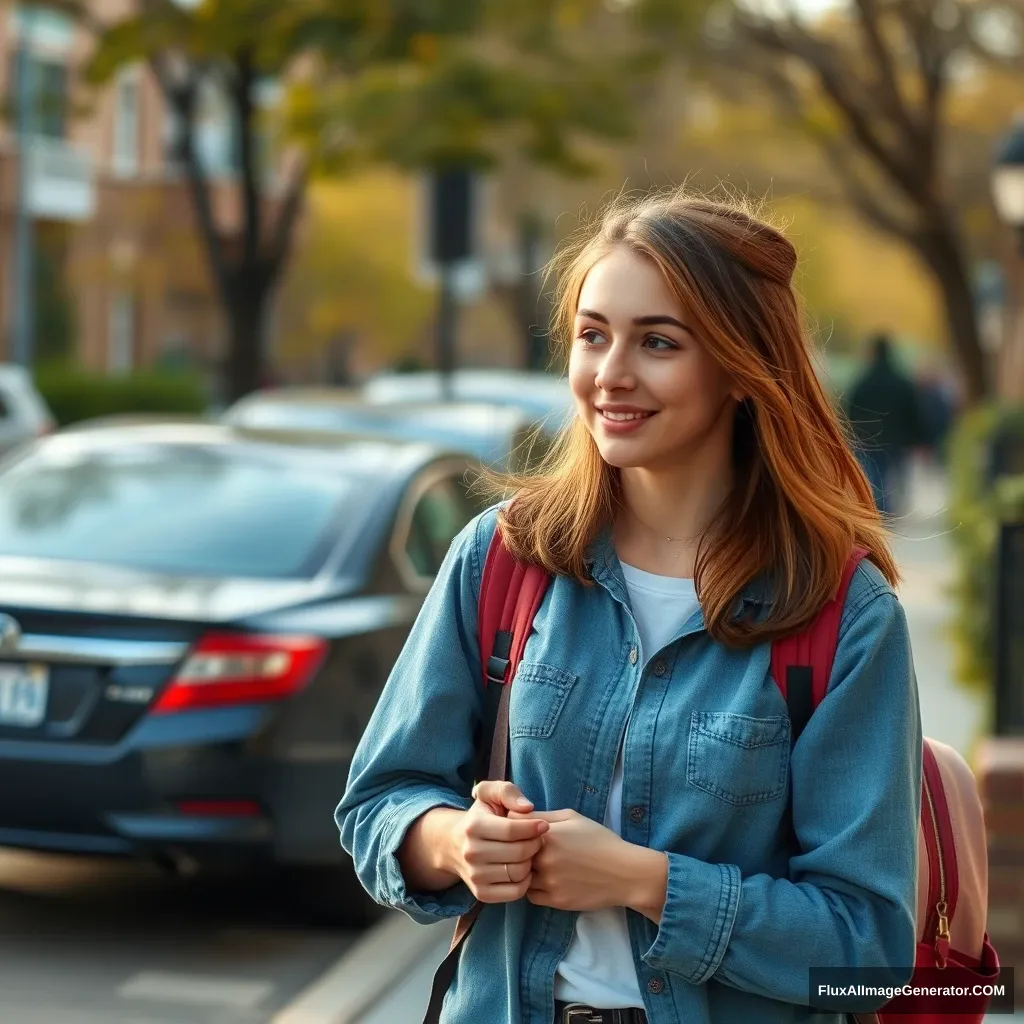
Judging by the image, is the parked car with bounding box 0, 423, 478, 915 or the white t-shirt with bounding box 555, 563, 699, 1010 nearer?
the white t-shirt with bounding box 555, 563, 699, 1010

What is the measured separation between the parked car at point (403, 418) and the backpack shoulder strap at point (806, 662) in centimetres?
875

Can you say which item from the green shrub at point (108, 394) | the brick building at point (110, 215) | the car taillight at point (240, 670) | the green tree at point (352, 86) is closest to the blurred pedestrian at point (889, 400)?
the green tree at point (352, 86)

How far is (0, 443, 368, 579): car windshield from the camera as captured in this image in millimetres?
6500

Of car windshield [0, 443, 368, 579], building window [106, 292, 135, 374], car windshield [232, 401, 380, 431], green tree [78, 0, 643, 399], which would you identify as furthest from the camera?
building window [106, 292, 135, 374]

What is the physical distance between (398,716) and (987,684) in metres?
8.00

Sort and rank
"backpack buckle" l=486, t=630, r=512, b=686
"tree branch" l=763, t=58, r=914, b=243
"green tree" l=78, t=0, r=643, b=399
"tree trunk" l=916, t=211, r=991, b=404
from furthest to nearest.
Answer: "tree branch" l=763, t=58, r=914, b=243
"tree trunk" l=916, t=211, r=991, b=404
"green tree" l=78, t=0, r=643, b=399
"backpack buckle" l=486, t=630, r=512, b=686

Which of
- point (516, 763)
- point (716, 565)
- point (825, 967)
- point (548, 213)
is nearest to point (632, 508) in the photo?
point (716, 565)

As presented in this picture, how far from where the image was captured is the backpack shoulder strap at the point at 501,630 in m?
2.55

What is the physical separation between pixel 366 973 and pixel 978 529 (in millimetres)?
5281

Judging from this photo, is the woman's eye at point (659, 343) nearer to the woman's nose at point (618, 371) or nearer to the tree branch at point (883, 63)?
the woman's nose at point (618, 371)

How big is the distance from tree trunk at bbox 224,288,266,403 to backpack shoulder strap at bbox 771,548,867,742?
57.0 feet

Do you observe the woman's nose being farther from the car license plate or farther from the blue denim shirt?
the car license plate

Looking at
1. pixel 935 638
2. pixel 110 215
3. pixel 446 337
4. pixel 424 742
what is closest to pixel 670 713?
pixel 424 742

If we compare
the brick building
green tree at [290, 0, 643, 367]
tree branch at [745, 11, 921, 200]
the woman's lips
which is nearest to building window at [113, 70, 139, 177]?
the brick building
